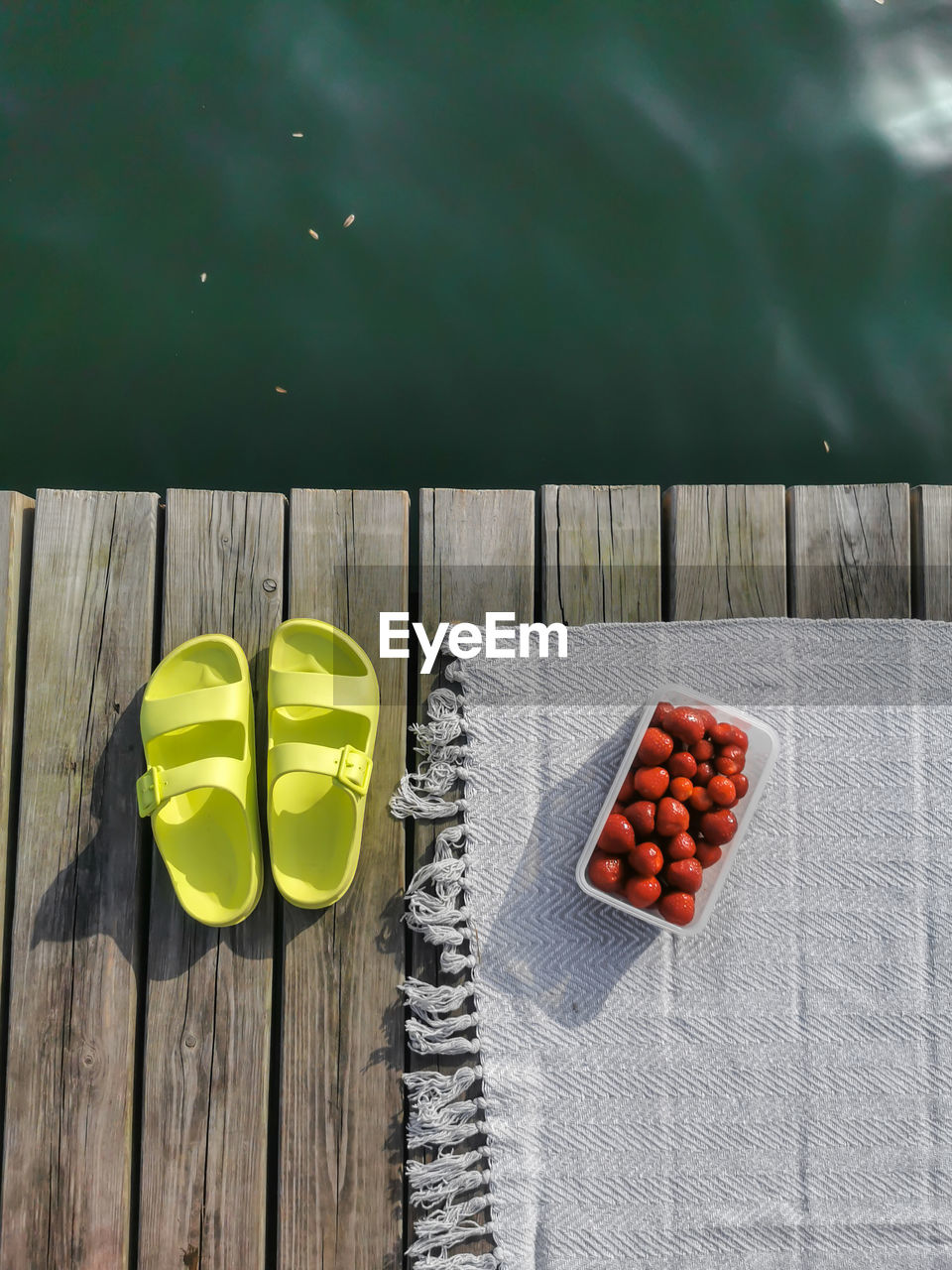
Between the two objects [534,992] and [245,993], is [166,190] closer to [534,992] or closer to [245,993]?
[245,993]

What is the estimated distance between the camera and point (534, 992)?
1.38m

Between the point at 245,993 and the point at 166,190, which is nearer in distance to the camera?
the point at 245,993

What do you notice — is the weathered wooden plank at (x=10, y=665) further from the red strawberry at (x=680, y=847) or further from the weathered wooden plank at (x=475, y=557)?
the red strawberry at (x=680, y=847)

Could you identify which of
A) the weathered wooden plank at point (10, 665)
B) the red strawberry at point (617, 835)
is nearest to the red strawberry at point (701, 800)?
the red strawberry at point (617, 835)

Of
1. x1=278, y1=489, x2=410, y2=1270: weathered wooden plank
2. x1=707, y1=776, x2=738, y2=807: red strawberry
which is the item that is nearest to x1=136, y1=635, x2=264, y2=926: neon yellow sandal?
x1=278, y1=489, x2=410, y2=1270: weathered wooden plank

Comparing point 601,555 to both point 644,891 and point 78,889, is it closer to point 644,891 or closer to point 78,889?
point 644,891

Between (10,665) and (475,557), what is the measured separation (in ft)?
2.89

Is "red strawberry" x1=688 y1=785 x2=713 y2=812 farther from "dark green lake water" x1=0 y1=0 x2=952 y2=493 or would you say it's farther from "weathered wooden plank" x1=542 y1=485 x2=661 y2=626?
"dark green lake water" x1=0 y1=0 x2=952 y2=493

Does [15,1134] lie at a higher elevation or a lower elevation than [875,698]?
lower

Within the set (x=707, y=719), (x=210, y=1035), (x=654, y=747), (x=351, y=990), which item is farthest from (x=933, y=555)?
(x=210, y=1035)

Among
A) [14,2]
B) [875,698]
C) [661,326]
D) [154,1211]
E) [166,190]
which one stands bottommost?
[154,1211]

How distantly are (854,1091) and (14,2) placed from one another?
2846mm

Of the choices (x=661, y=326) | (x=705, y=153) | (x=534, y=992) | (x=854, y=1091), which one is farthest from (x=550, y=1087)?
(x=705, y=153)

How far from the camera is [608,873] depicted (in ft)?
4.30
